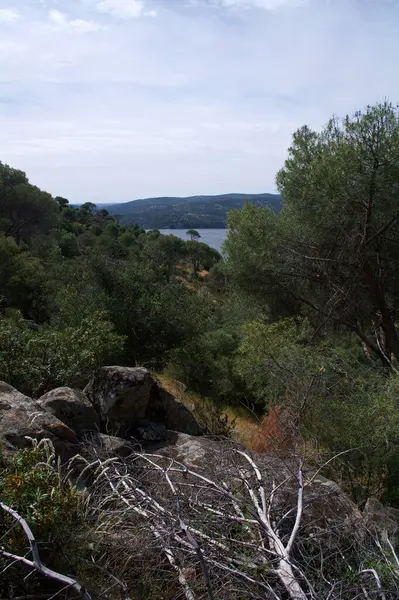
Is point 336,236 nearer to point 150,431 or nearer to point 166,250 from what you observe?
point 150,431

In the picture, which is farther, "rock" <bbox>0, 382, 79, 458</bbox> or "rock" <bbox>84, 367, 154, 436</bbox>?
"rock" <bbox>84, 367, 154, 436</bbox>

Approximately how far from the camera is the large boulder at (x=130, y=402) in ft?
22.6

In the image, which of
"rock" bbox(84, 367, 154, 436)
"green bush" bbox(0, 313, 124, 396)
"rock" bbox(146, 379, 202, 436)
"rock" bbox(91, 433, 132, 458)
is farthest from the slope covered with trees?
"rock" bbox(91, 433, 132, 458)

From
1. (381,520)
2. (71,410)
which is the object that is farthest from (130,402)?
(381,520)

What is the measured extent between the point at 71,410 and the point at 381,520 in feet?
13.3

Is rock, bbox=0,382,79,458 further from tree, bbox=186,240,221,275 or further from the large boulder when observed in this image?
tree, bbox=186,240,221,275

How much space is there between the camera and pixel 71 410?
6.11 meters

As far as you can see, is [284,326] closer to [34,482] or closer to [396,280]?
[396,280]

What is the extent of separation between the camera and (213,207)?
12888 centimetres

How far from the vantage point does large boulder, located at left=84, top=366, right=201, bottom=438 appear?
688 centimetres

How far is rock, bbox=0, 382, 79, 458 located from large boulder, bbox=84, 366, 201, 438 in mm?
1165

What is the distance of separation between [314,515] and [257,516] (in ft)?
4.34

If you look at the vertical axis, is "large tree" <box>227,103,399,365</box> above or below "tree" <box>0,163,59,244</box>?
below

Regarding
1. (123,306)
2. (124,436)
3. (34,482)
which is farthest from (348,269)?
(34,482)
